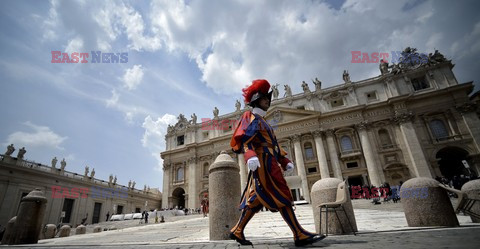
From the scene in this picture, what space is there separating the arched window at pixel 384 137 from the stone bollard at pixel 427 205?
24.5 m

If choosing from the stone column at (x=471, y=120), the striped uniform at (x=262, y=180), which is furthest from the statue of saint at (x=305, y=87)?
the striped uniform at (x=262, y=180)

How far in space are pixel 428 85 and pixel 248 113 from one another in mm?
31812

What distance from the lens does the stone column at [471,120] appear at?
22234 millimetres

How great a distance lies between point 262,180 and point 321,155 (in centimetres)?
2537

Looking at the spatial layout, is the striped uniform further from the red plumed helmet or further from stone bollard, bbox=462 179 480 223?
stone bollard, bbox=462 179 480 223

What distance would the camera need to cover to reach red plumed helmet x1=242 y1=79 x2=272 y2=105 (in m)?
4.22

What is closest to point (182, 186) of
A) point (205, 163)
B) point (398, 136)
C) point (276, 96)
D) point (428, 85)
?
point (205, 163)

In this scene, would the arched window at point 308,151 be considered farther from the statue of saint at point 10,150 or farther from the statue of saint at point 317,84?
the statue of saint at point 10,150

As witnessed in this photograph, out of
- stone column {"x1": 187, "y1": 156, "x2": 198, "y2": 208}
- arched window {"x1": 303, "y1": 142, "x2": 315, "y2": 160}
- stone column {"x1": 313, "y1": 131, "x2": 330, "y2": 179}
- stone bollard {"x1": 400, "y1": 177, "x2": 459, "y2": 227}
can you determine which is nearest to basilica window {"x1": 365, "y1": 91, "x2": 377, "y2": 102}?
stone column {"x1": 313, "y1": 131, "x2": 330, "y2": 179}

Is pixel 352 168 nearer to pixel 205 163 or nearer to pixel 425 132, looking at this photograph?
pixel 425 132

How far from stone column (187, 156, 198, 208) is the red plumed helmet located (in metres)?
30.9

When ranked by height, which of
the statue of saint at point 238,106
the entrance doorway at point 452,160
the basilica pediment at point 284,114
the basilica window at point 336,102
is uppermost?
the statue of saint at point 238,106

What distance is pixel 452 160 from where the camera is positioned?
25.6 meters

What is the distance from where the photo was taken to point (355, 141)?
26.6m
